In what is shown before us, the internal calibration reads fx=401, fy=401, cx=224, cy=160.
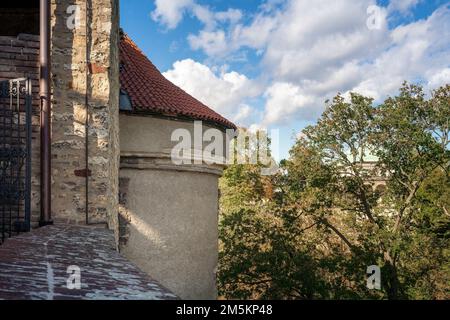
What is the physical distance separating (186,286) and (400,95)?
31.1ft

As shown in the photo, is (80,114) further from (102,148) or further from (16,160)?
(16,160)

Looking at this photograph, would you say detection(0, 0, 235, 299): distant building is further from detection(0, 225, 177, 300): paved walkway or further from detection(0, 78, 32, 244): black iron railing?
detection(0, 225, 177, 300): paved walkway

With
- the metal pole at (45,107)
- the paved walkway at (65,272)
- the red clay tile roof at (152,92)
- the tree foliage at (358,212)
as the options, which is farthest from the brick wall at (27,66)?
the tree foliage at (358,212)

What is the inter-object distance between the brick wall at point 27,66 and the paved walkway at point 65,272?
5.03ft

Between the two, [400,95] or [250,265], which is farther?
[400,95]

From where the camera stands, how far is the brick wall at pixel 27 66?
17.0 feet

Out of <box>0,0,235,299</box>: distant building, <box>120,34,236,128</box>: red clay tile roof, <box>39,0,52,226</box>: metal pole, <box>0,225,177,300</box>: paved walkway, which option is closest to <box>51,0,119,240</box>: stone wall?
<box>0,0,235,299</box>: distant building

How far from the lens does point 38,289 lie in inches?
75.5

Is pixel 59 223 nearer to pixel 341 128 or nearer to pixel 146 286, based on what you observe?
pixel 146 286

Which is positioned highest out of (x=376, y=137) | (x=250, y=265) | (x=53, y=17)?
(x=53, y=17)

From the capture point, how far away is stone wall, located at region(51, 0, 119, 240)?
17.4ft

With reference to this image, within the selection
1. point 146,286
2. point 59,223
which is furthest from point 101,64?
point 146,286

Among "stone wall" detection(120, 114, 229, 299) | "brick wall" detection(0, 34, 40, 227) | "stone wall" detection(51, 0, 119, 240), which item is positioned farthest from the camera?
"stone wall" detection(120, 114, 229, 299)

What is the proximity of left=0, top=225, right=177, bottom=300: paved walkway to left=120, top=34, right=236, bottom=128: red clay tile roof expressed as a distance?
4404 millimetres
